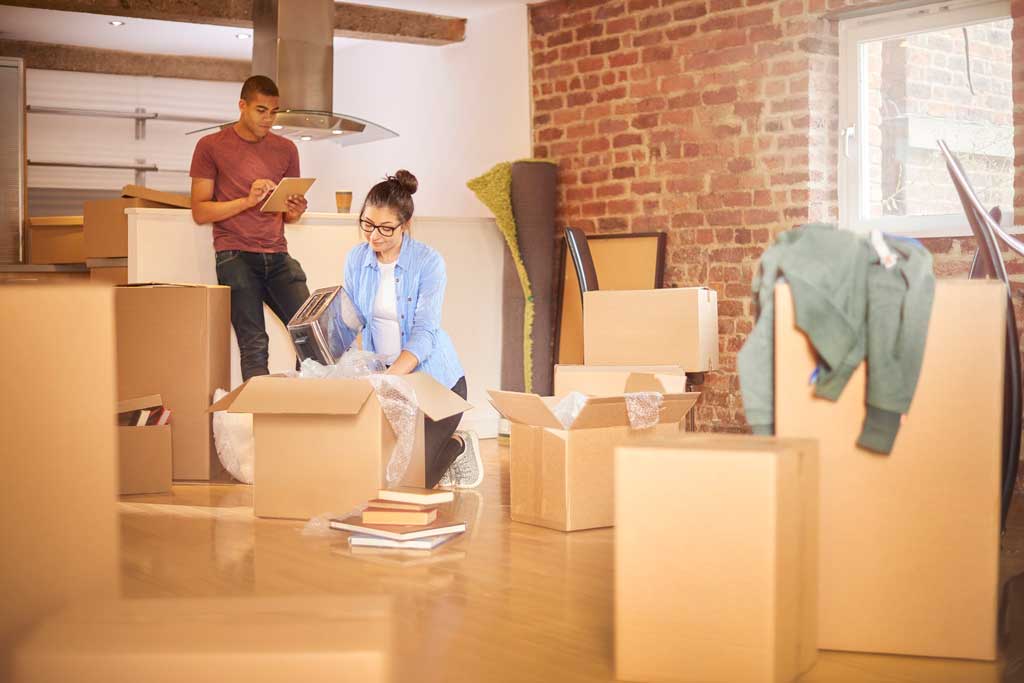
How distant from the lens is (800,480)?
6.73 feet

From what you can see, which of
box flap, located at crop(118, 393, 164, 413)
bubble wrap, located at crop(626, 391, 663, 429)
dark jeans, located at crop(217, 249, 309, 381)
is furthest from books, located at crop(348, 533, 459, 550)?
dark jeans, located at crop(217, 249, 309, 381)

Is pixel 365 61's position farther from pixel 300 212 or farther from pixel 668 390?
Answer: pixel 668 390

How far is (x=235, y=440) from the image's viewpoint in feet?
14.0

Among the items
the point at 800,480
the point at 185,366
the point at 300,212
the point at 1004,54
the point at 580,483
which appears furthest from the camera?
the point at 300,212

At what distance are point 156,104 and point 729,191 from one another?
5139 mm

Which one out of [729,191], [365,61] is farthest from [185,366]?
[365,61]

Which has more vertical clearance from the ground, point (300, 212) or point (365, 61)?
point (365, 61)

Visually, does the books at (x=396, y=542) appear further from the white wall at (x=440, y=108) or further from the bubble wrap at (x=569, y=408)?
the white wall at (x=440, y=108)

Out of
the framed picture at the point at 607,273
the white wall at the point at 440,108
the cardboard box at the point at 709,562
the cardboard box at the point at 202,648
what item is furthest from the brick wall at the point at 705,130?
the cardboard box at the point at 202,648

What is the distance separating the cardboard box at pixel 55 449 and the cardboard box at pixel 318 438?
205 centimetres

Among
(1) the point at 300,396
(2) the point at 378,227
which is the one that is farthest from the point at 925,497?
(2) the point at 378,227

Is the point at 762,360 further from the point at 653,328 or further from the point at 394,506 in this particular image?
the point at 653,328

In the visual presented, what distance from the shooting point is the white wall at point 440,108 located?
646 centimetres

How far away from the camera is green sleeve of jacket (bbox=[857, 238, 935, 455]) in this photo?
6.93 feet
